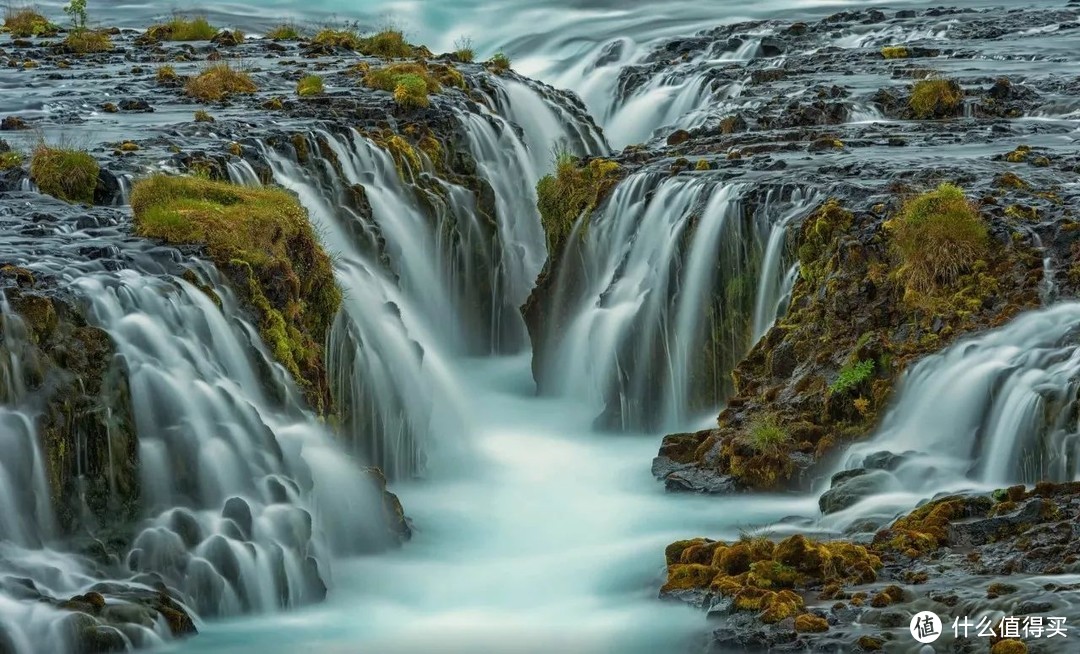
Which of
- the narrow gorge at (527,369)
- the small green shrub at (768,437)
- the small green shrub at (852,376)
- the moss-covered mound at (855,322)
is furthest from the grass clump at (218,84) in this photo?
the small green shrub at (852,376)

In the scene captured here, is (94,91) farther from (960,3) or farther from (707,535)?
(960,3)

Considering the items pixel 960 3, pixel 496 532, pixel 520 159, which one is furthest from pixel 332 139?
pixel 960 3

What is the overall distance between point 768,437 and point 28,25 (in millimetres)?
24916

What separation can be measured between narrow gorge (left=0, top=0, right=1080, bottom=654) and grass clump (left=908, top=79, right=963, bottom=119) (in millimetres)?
36

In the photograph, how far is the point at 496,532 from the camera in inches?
563

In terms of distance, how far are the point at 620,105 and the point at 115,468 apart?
19310 millimetres

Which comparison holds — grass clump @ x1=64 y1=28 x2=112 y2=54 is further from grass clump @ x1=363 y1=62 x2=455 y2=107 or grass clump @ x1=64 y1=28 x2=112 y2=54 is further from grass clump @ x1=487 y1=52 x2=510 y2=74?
grass clump @ x1=487 y1=52 x2=510 y2=74

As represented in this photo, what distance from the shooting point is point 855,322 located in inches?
599

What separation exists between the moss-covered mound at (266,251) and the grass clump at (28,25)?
18870mm

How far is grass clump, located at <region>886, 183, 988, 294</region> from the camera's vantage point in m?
15.1

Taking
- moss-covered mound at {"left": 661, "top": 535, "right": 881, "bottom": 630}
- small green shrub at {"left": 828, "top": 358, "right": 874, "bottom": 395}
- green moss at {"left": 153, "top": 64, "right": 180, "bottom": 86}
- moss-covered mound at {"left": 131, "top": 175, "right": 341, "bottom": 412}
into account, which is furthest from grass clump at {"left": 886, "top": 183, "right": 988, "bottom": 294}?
green moss at {"left": 153, "top": 64, "right": 180, "bottom": 86}

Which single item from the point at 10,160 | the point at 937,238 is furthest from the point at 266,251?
the point at 937,238

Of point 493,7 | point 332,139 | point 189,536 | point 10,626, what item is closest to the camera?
point 10,626

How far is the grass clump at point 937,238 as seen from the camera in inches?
593
